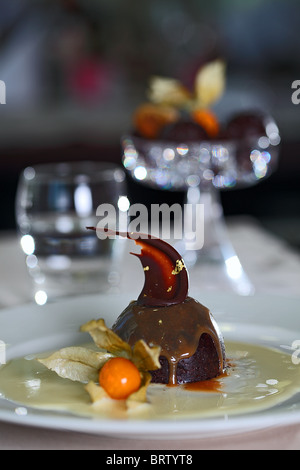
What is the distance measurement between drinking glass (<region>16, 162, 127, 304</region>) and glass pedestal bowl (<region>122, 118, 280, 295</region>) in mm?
107

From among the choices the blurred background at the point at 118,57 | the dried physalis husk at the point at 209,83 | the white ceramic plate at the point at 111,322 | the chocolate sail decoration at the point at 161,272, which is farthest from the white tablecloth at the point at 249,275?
the blurred background at the point at 118,57

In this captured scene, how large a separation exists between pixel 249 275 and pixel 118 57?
8.34 ft

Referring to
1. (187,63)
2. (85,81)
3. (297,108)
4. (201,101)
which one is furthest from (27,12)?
(201,101)

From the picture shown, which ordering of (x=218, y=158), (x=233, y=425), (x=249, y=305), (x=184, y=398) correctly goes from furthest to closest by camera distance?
(x=218, y=158)
(x=249, y=305)
(x=184, y=398)
(x=233, y=425)

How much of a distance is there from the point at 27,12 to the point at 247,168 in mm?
2665

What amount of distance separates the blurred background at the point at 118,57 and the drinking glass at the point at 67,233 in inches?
89.9

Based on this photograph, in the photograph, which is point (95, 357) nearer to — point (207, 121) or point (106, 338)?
point (106, 338)

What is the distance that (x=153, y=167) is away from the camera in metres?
1.33

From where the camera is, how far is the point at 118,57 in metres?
3.66

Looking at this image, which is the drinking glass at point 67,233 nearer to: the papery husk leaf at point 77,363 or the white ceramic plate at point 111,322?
the white ceramic plate at point 111,322

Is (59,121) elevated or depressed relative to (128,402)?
elevated

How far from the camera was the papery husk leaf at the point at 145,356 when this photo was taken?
2.21 ft

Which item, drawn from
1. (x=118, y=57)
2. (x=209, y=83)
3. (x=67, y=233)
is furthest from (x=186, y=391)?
(x=118, y=57)

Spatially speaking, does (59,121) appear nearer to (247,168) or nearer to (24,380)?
(247,168)
